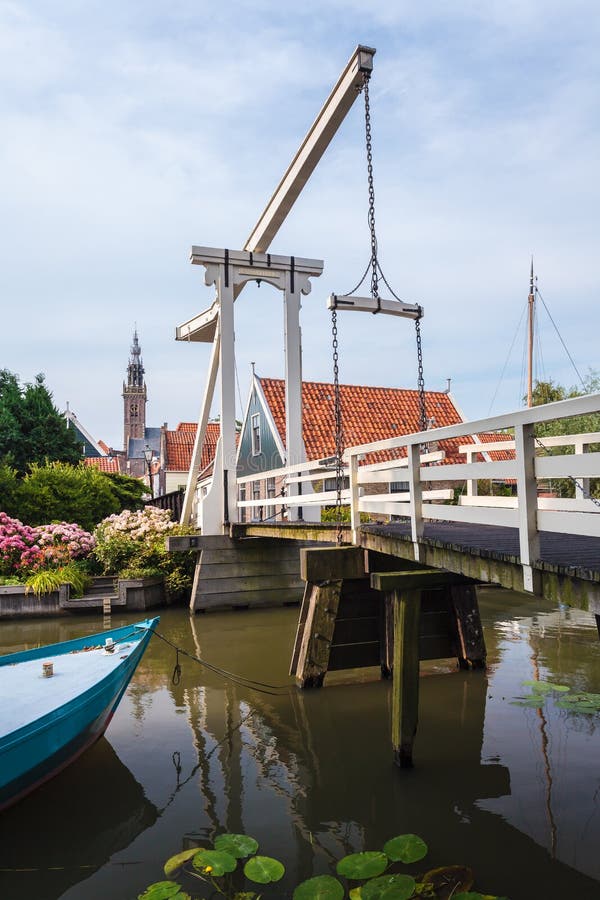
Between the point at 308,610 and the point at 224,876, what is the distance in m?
3.98

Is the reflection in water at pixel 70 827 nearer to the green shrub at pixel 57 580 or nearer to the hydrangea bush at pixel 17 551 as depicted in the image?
the green shrub at pixel 57 580

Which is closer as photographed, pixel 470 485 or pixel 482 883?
pixel 482 883

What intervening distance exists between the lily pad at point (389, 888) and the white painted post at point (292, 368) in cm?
953

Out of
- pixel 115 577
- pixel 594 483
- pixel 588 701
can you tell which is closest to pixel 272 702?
pixel 588 701

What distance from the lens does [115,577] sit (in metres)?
14.3

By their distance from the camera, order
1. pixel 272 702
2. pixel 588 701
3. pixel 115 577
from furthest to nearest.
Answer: pixel 115 577 → pixel 272 702 → pixel 588 701

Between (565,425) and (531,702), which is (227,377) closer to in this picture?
(531,702)

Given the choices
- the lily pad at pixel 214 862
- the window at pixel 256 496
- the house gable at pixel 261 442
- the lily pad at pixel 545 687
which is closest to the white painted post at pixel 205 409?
the house gable at pixel 261 442

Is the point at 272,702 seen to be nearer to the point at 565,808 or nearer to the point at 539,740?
the point at 539,740

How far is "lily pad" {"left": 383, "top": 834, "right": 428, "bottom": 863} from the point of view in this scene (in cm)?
384

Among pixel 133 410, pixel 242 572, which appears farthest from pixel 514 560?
pixel 133 410

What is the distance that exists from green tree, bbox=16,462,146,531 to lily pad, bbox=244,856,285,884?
1544 centimetres

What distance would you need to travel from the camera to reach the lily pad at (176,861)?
12.9 ft

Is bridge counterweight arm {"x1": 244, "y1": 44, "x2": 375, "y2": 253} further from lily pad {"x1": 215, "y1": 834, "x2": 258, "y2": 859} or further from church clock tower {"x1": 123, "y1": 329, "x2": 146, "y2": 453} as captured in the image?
church clock tower {"x1": 123, "y1": 329, "x2": 146, "y2": 453}
